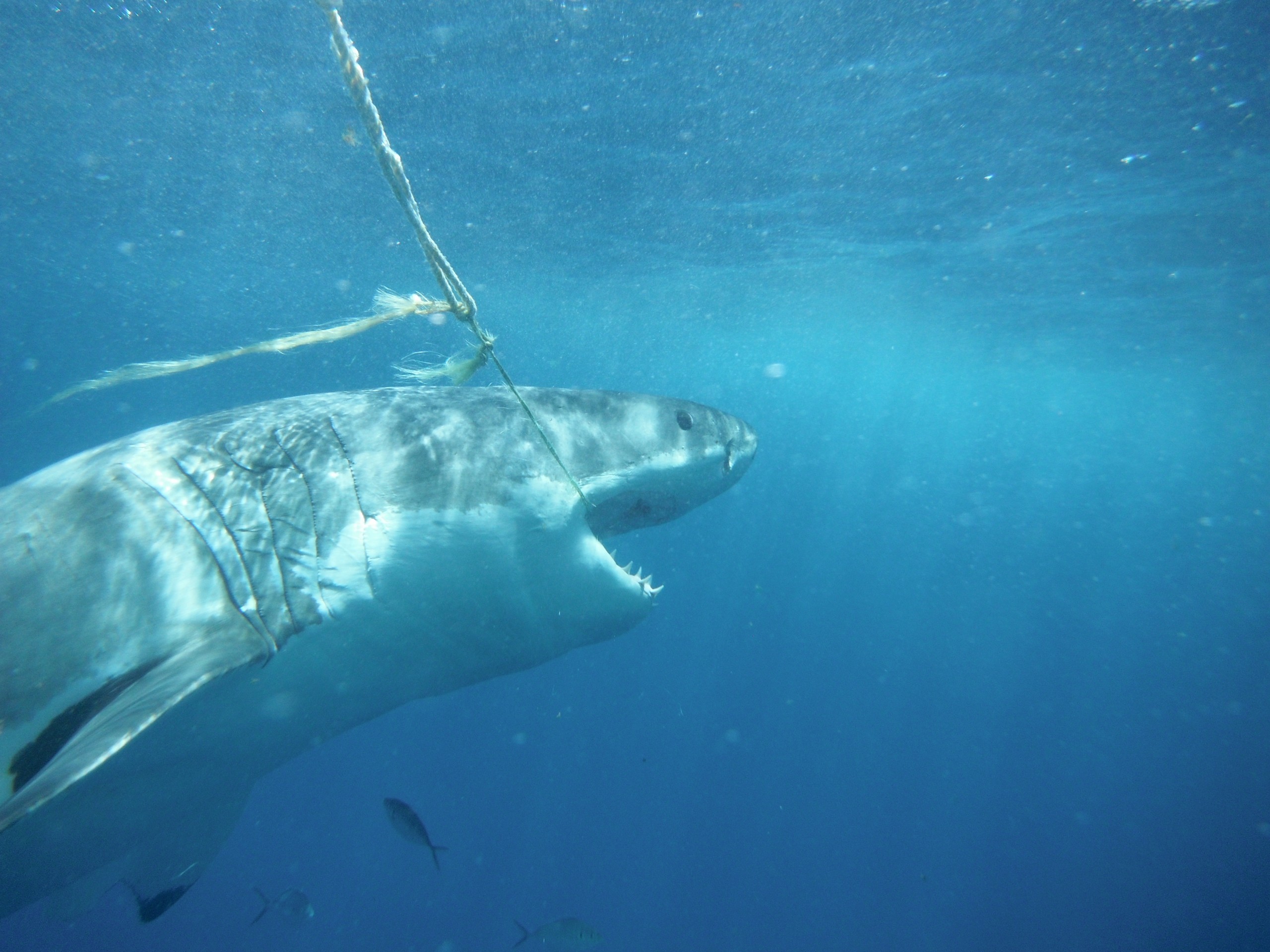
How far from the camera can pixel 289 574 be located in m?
2.50

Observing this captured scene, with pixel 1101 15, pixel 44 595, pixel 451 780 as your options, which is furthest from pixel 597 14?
pixel 451 780

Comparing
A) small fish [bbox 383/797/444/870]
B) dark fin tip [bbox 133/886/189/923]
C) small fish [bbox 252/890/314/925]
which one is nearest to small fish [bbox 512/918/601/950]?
small fish [bbox 383/797/444/870]

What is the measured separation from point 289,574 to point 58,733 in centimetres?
86

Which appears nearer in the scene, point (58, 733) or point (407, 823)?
point (58, 733)

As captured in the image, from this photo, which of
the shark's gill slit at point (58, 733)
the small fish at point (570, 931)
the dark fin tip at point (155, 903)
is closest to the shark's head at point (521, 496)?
the shark's gill slit at point (58, 733)

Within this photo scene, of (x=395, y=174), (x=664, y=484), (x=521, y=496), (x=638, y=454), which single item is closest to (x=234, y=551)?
(x=521, y=496)

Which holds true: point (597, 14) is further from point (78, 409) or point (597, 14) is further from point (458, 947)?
point (78, 409)

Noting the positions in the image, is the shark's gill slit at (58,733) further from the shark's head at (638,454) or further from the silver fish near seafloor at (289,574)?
the shark's head at (638,454)

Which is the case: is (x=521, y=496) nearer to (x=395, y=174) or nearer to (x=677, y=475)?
(x=677, y=475)

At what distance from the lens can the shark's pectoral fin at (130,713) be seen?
1.54 meters

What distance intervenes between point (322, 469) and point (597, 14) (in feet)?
28.7

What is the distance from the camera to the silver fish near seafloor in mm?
2164

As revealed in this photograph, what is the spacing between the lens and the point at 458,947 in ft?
44.6

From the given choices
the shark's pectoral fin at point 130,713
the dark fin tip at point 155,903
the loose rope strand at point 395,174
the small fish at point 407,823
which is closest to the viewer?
the shark's pectoral fin at point 130,713
